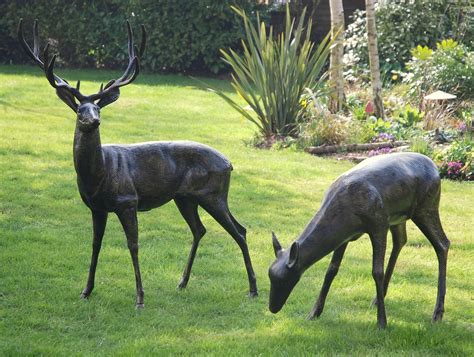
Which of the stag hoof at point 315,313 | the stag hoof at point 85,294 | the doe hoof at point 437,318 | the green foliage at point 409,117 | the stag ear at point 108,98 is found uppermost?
the stag ear at point 108,98

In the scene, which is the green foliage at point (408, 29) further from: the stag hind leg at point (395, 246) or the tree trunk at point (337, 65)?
the stag hind leg at point (395, 246)

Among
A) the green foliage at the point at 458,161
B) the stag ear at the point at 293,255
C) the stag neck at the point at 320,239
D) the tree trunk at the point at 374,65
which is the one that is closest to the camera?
the stag ear at the point at 293,255

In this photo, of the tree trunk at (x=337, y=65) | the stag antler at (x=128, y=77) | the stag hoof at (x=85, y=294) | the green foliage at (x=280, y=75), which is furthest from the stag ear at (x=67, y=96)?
the tree trunk at (x=337, y=65)

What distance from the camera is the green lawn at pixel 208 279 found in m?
6.56

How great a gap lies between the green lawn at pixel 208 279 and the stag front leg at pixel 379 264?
0.13 metres

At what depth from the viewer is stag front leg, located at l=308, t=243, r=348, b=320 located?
694 centimetres

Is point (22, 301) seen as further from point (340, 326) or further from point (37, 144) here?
point (37, 144)

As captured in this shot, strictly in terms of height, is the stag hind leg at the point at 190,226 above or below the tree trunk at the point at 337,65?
below

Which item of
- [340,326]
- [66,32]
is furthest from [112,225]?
[66,32]

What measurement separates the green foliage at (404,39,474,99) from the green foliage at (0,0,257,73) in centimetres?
624

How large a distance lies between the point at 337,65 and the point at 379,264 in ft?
32.9

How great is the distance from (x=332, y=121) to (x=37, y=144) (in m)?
4.96

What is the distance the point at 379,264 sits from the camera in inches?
260

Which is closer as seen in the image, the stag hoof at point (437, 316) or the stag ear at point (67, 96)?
the stag ear at point (67, 96)
